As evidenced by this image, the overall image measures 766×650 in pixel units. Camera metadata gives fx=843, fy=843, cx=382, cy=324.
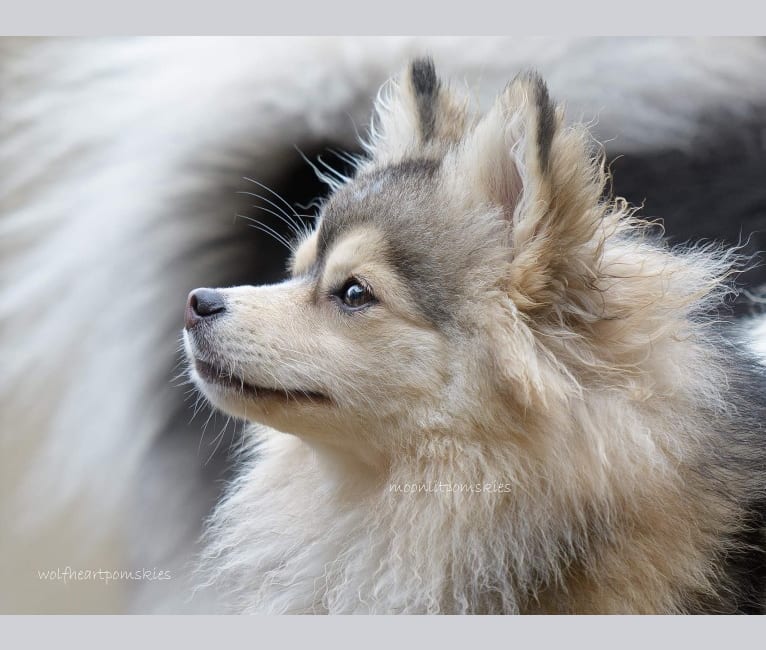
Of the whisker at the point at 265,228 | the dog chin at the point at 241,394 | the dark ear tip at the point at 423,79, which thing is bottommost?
the whisker at the point at 265,228

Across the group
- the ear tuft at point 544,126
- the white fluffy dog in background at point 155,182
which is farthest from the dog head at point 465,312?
the white fluffy dog in background at point 155,182

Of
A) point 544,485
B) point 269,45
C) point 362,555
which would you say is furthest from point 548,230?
point 269,45

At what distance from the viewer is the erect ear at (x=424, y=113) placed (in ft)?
6.81

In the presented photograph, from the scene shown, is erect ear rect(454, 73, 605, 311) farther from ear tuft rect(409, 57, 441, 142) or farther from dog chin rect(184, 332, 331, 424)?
dog chin rect(184, 332, 331, 424)

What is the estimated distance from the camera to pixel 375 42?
2.24 m

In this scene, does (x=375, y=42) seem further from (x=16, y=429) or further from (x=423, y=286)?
(x=16, y=429)

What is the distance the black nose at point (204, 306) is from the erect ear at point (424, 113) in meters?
0.60

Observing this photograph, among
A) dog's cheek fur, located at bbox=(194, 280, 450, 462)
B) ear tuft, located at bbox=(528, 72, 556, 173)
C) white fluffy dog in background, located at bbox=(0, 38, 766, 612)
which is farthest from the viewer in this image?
white fluffy dog in background, located at bbox=(0, 38, 766, 612)

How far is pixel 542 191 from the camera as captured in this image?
161cm

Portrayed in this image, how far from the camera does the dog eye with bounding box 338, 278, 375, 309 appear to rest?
5.75 ft

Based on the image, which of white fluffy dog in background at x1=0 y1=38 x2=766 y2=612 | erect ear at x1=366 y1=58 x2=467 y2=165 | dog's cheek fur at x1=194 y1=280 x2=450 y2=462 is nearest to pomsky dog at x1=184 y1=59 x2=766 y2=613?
dog's cheek fur at x1=194 y1=280 x2=450 y2=462

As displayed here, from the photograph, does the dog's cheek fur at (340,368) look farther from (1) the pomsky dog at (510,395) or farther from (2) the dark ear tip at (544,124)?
(2) the dark ear tip at (544,124)

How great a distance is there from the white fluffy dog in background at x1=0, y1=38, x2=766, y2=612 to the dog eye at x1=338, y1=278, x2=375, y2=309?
2.23ft

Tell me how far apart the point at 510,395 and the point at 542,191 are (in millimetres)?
403
